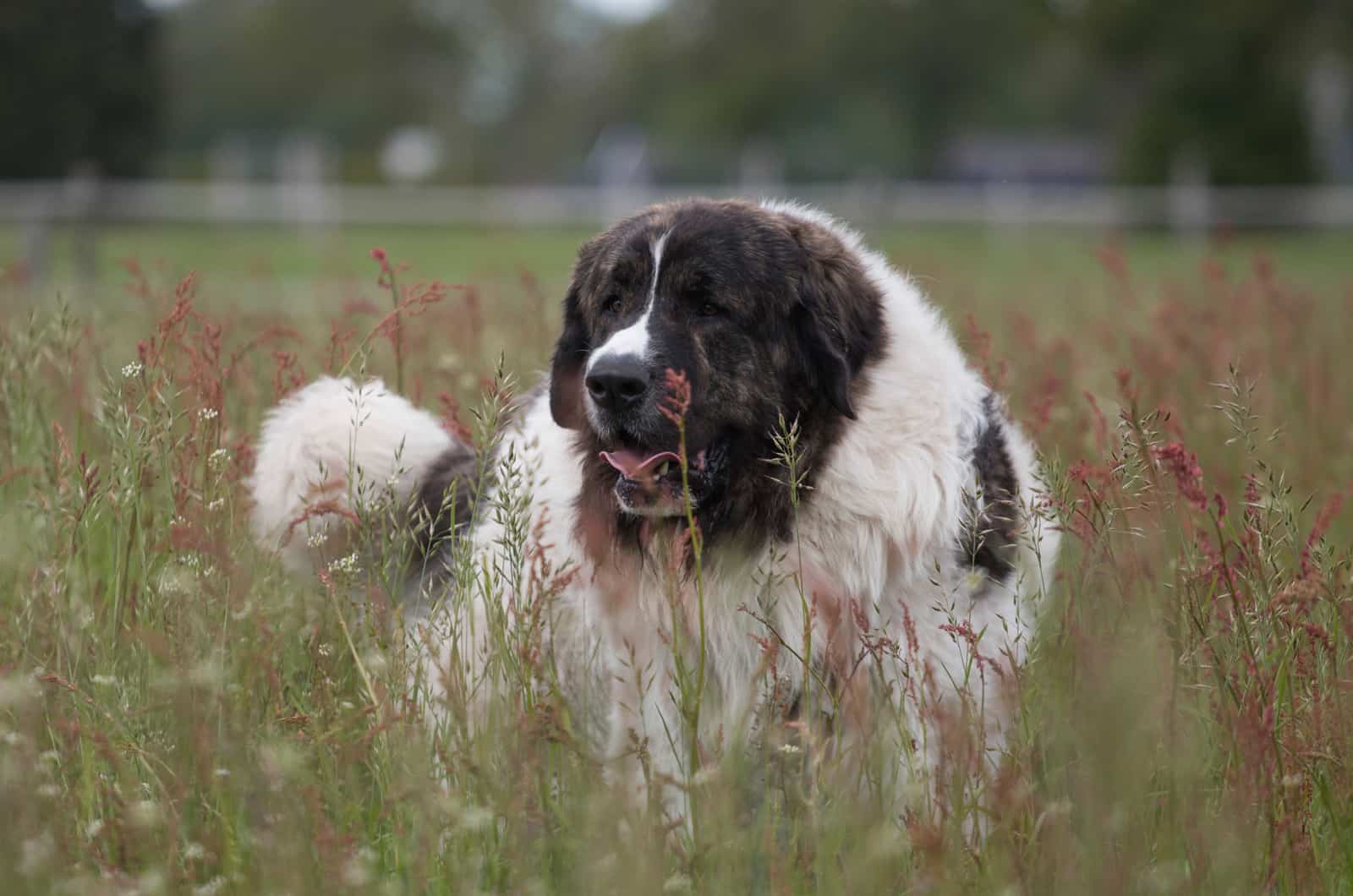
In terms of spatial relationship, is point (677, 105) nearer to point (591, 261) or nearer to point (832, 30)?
point (832, 30)

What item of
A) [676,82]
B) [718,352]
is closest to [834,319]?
[718,352]

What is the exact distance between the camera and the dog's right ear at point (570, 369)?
3457mm

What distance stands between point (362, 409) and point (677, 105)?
53532 mm

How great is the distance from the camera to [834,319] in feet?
10.6

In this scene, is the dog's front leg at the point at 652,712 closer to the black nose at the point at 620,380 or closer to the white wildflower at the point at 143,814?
the black nose at the point at 620,380

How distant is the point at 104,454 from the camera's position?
4.06 m

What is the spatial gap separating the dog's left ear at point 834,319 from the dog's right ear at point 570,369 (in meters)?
0.62

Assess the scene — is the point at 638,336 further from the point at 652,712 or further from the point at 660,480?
the point at 652,712

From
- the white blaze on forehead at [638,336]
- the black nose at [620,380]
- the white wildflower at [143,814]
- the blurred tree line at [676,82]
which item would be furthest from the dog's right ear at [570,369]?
the blurred tree line at [676,82]

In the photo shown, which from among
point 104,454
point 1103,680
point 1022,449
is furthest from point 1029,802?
point 104,454

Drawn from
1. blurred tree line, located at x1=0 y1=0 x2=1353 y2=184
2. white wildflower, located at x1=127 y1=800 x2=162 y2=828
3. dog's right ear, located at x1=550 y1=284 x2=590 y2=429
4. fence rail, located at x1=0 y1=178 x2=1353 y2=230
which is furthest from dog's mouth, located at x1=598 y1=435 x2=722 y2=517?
blurred tree line, located at x1=0 y1=0 x2=1353 y2=184

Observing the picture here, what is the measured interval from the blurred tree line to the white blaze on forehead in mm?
19533

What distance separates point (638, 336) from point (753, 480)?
1.50ft

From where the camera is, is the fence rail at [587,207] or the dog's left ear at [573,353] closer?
the dog's left ear at [573,353]
